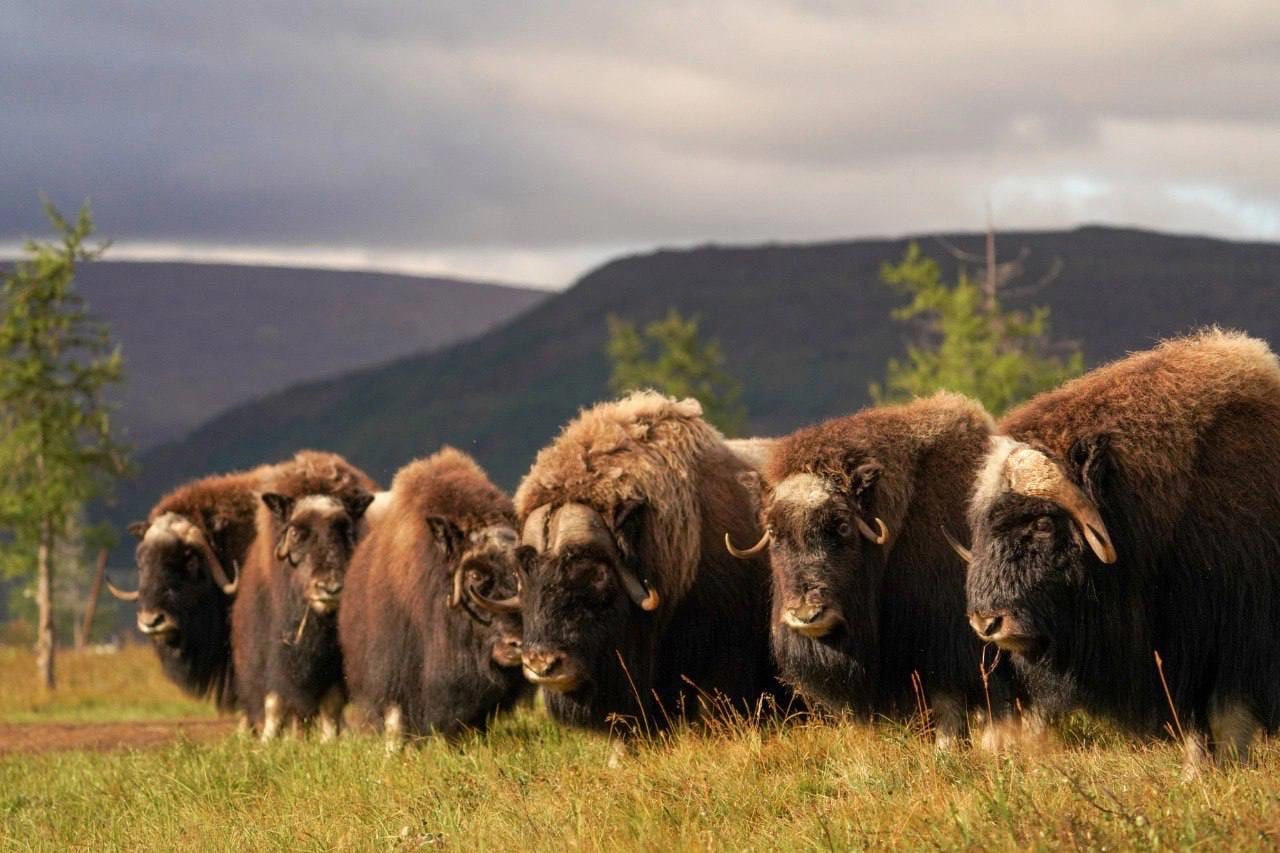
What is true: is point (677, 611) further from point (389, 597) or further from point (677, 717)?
point (389, 597)

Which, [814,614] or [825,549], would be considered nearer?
[814,614]

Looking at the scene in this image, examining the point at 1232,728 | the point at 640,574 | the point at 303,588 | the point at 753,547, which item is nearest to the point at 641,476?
the point at 640,574

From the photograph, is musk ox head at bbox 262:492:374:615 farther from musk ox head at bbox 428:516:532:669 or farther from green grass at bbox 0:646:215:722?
green grass at bbox 0:646:215:722

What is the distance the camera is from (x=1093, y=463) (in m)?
6.80

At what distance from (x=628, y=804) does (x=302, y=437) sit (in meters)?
167

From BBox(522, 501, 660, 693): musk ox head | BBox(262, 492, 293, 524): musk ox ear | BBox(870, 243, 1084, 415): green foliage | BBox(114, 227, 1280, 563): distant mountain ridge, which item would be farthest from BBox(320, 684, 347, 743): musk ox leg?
BBox(114, 227, 1280, 563): distant mountain ridge

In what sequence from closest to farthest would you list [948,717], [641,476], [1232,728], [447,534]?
[1232,728], [948,717], [641,476], [447,534]

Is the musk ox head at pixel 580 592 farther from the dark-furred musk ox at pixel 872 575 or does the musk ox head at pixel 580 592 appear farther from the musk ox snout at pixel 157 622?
the musk ox snout at pixel 157 622

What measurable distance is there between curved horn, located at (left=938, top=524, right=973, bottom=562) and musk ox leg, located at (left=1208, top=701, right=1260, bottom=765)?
3.46 ft

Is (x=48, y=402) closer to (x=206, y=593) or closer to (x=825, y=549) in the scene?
(x=206, y=593)

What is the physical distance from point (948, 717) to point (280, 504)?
5332mm

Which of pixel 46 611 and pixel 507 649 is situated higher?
pixel 507 649

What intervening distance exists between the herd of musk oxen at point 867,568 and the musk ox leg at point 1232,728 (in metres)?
0.01

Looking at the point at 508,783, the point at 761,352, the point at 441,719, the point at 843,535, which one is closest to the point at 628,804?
the point at 508,783
